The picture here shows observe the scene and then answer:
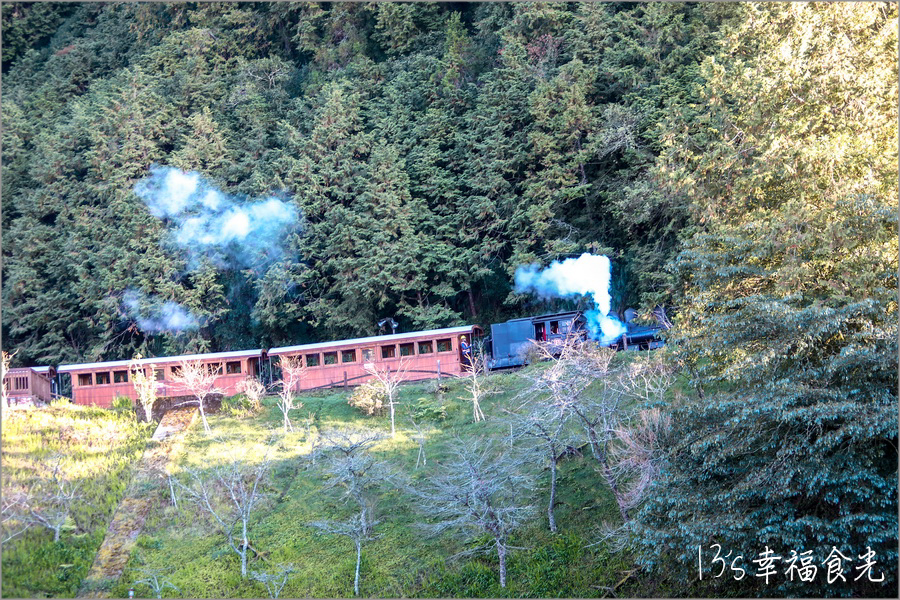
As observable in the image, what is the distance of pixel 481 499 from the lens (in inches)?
707

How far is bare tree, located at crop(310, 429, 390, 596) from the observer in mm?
18797

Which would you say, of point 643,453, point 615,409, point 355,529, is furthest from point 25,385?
point 643,453

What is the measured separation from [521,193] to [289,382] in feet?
47.1

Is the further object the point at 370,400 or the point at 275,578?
the point at 370,400

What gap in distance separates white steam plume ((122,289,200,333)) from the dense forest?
10 cm

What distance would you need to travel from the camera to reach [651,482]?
16016 mm

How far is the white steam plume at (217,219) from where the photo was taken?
35.2m

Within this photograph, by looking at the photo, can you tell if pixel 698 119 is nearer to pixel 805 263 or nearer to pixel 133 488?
pixel 805 263

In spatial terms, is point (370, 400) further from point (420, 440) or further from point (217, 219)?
point (217, 219)

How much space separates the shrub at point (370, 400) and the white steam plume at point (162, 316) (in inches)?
454

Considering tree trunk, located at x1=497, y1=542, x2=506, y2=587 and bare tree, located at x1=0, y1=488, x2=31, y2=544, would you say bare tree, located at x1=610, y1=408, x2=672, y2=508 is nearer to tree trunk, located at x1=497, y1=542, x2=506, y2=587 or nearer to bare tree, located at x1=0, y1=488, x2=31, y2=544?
tree trunk, located at x1=497, y1=542, x2=506, y2=587

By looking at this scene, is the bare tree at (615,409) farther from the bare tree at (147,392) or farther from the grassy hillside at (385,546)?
the bare tree at (147,392)

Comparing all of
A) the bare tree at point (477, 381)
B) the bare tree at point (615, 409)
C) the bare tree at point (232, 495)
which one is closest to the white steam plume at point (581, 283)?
the bare tree at point (477, 381)

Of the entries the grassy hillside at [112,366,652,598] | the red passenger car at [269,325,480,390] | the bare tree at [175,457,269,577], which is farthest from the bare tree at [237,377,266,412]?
the bare tree at [175,457,269,577]
